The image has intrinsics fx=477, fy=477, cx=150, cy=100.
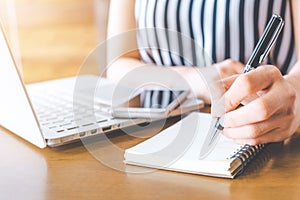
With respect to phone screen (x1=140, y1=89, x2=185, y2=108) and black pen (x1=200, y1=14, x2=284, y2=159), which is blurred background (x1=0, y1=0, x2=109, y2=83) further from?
black pen (x1=200, y1=14, x2=284, y2=159)

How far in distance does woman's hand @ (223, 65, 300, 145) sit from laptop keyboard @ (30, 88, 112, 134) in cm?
24

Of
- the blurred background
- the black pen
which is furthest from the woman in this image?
the blurred background

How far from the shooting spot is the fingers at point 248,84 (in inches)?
26.7

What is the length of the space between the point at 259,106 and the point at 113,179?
0.23m

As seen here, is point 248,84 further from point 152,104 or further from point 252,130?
point 152,104

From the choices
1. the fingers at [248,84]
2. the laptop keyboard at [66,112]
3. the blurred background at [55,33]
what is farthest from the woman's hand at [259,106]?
the blurred background at [55,33]

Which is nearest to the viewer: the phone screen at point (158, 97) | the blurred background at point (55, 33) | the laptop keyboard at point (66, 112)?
the laptop keyboard at point (66, 112)

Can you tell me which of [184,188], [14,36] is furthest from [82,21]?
[184,188]

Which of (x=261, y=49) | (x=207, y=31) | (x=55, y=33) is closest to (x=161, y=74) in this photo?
(x=207, y=31)

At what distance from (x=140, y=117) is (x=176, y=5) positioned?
50 centimetres

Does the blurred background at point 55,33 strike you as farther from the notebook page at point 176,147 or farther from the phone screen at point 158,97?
the notebook page at point 176,147

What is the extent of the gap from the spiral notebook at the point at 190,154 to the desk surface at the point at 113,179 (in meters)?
0.01

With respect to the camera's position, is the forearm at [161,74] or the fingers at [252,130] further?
the forearm at [161,74]

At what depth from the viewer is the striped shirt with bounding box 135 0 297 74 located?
1192 mm
